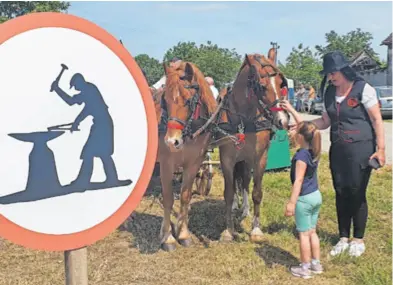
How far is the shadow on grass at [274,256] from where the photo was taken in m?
4.62

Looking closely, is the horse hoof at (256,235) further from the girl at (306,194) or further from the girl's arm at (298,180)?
the girl's arm at (298,180)

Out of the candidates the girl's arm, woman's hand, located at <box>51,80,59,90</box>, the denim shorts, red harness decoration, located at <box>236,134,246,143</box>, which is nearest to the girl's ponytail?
the girl's arm

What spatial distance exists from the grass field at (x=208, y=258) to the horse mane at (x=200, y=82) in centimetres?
158

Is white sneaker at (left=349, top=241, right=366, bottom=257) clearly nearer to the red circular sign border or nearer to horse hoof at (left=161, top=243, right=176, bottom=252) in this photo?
horse hoof at (left=161, top=243, right=176, bottom=252)

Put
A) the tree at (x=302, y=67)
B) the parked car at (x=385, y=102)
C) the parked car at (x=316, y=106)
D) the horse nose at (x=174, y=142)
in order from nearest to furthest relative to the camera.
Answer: the horse nose at (x=174, y=142)
the parked car at (x=385, y=102)
the parked car at (x=316, y=106)
the tree at (x=302, y=67)

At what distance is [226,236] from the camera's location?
525 centimetres

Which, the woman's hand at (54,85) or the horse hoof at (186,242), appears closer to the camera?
the woman's hand at (54,85)

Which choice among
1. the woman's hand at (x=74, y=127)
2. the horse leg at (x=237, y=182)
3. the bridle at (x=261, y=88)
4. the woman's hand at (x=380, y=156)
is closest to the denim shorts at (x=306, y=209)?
the woman's hand at (x=380, y=156)

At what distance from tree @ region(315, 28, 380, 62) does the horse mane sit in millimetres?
52262

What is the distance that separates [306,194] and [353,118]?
36.2 inches

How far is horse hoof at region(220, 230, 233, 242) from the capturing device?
17.2 feet

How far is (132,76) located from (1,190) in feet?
1.81

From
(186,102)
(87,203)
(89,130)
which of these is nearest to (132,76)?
(89,130)

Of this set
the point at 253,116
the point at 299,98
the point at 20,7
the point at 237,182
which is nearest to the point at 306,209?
the point at 253,116
